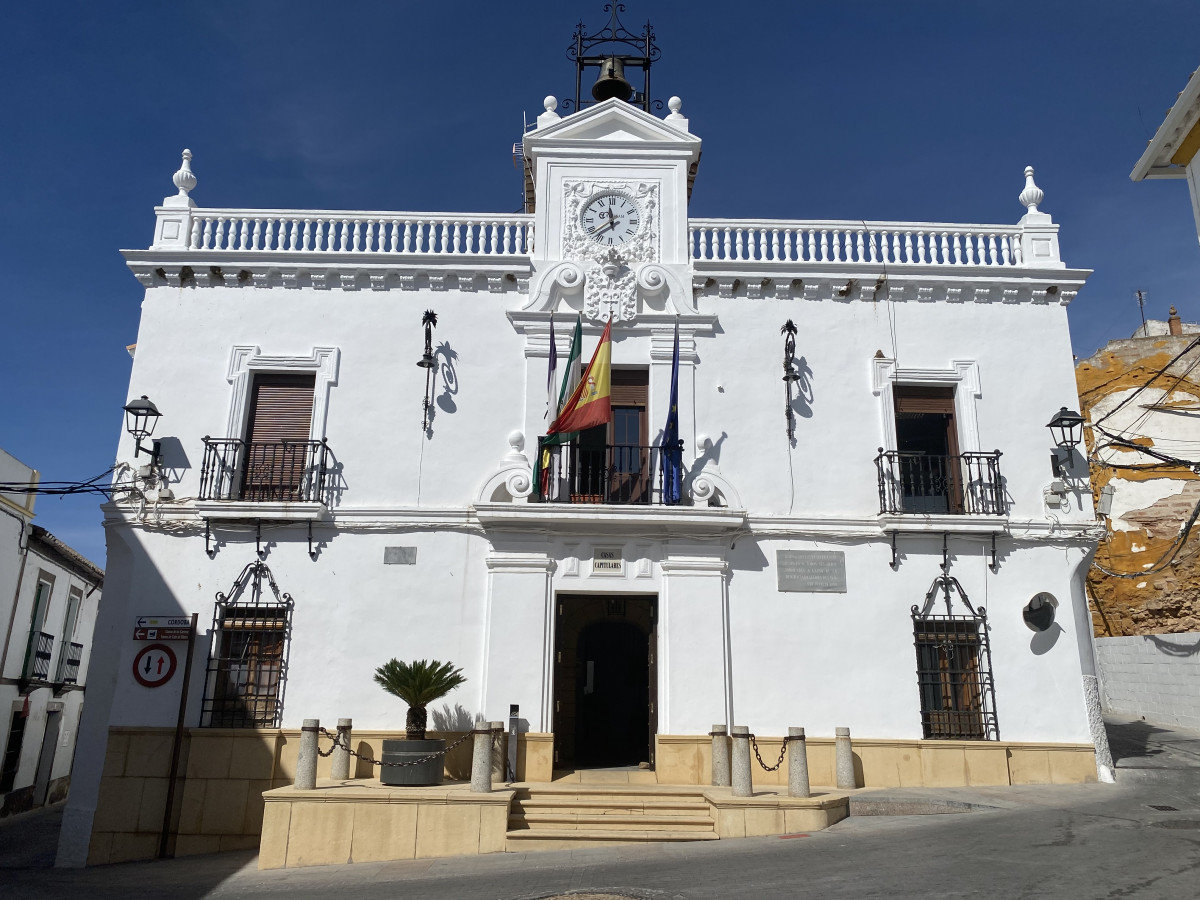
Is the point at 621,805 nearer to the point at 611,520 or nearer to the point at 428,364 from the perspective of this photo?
the point at 611,520

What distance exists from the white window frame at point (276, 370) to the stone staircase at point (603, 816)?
567cm

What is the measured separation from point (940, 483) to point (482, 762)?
7179mm

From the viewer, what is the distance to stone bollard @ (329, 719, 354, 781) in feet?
33.7

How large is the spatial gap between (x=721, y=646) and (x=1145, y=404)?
14927mm

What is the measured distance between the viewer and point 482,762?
9359mm

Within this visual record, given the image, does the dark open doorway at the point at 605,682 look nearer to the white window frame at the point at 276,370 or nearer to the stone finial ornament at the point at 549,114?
the white window frame at the point at 276,370

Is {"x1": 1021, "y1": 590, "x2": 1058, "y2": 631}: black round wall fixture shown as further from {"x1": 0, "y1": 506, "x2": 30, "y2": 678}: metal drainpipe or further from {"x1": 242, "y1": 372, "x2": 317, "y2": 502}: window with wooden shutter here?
{"x1": 0, "y1": 506, "x2": 30, "y2": 678}: metal drainpipe

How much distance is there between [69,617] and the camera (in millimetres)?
19719

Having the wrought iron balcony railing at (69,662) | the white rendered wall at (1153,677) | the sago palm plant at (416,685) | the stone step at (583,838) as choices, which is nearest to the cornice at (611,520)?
the sago palm plant at (416,685)

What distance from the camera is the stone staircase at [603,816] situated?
8992mm

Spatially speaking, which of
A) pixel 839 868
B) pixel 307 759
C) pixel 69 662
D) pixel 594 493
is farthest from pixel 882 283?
pixel 69 662

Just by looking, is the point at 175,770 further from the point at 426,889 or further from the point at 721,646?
the point at 721,646

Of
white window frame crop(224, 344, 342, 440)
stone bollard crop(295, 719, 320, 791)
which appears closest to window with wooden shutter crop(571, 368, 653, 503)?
white window frame crop(224, 344, 342, 440)

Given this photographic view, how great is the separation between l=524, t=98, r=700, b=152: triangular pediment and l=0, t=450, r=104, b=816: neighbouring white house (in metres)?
11.1
